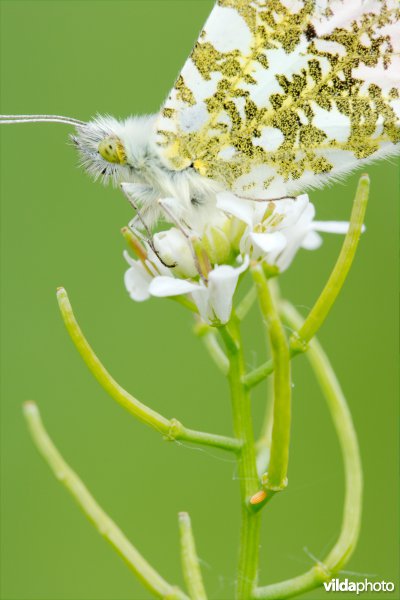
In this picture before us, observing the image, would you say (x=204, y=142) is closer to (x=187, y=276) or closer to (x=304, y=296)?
(x=187, y=276)

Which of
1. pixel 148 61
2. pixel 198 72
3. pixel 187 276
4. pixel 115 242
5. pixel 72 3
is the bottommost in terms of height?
pixel 187 276

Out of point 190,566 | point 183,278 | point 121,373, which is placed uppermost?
point 121,373

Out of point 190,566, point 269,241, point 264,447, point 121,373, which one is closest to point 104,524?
point 190,566

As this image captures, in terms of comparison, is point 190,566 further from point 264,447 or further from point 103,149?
point 103,149

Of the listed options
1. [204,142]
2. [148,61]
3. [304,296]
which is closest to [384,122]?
[204,142]

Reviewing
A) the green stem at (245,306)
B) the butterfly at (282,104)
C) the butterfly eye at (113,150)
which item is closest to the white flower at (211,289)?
the green stem at (245,306)

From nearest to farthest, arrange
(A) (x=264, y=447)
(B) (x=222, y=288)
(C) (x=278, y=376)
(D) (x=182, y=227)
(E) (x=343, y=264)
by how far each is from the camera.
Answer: (C) (x=278, y=376) → (E) (x=343, y=264) → (B) (x=222, y=288) → (D) (x=182, y=227) → (A) (x=264, y=447)

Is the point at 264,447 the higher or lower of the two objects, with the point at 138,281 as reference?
lower
